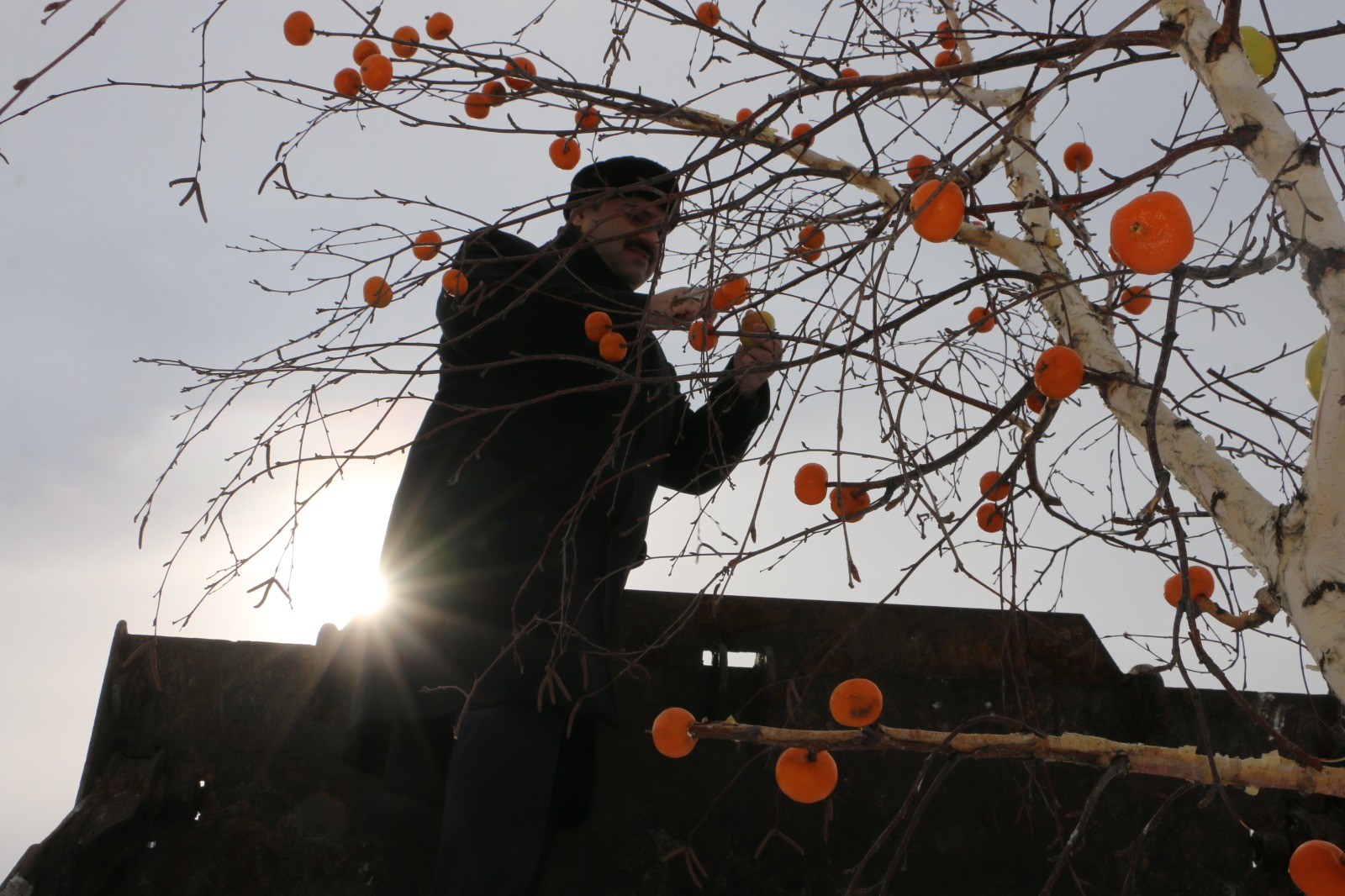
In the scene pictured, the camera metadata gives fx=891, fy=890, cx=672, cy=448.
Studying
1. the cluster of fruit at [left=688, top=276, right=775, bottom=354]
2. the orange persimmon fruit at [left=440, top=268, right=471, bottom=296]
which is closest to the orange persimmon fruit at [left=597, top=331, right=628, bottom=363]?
the cluster of fruit at [left=688, top=276, right=775, bottom=354]

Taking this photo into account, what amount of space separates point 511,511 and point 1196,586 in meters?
1.54

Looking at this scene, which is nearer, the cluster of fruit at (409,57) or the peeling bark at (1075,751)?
the peeling bark at (1075,751)

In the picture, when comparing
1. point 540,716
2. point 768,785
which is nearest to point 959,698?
point 768,785

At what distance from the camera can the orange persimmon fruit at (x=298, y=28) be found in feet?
7.29

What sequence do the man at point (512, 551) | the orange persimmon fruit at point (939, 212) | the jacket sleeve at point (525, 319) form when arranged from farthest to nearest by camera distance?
the jacket sleeve at point (525, 319) < the man at point (512, 551) < the orange persimmon fruit at point (939, 212)

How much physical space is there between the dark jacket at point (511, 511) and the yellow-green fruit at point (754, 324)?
0.13 meters

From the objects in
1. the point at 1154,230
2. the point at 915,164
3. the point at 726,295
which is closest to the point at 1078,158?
the point at 915,164

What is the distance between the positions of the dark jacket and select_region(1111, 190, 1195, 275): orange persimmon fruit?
103 cm

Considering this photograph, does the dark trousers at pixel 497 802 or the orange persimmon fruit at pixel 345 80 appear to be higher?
the orange persimmon fruit at pixel 345 80

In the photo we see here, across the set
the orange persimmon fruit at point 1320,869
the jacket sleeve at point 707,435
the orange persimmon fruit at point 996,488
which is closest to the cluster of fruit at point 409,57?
the jacket sleeve at point 707,435

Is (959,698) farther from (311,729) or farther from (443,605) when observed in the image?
(311,729)

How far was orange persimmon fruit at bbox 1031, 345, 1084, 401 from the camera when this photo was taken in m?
1.47

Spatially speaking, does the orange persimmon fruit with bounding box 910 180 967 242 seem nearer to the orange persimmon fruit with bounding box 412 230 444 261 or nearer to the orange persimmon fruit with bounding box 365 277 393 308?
the orange persimmon fruit with bounding box 412 230 444 261

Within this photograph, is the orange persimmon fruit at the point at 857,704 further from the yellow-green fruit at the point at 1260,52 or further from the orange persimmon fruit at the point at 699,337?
the yellow-green fruit at the point at 1260,52
